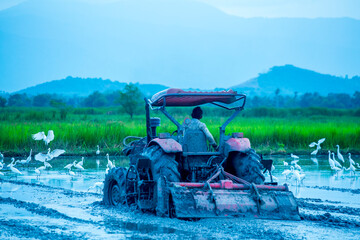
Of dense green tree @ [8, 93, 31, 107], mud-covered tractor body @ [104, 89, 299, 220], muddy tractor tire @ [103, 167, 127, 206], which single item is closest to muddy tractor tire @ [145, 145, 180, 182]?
mud-covered tractor body @ [104, 89, 299, 220]

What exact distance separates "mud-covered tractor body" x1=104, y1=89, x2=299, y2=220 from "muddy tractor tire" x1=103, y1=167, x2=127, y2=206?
15 millimetres

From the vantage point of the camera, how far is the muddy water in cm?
625

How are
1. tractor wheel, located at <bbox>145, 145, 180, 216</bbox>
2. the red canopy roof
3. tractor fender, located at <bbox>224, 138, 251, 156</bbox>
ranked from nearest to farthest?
1. tractor wheel, located at <bbox>145, 145, 180, 216</bbox>
2. tractor fender, located at <bbox>224, 138, 251, 156</bbox>
3. the red canopy roof

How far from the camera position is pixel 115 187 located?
27.6 ft

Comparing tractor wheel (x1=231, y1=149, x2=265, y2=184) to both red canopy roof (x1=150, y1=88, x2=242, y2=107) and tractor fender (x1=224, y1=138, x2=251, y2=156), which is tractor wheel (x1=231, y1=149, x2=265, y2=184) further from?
red canopy roof (x1=150, y1=88, x2=242, y2=107)

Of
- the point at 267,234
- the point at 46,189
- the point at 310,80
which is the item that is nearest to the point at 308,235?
the point at 267,234

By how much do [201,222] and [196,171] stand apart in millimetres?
827

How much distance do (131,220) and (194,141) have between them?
53.9 inches

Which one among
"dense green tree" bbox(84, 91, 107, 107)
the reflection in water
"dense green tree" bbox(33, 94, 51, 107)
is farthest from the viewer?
"dense green tree" bbox(33, 94, 51, 107)

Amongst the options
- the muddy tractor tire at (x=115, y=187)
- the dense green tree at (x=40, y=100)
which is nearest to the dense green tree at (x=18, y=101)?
the dense green tree at (x=40, y=100)

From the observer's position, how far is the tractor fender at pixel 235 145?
23.8 feet

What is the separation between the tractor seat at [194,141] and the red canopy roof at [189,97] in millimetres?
493

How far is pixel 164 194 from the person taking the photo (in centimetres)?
670

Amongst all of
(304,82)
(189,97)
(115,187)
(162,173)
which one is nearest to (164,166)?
(162,173)
